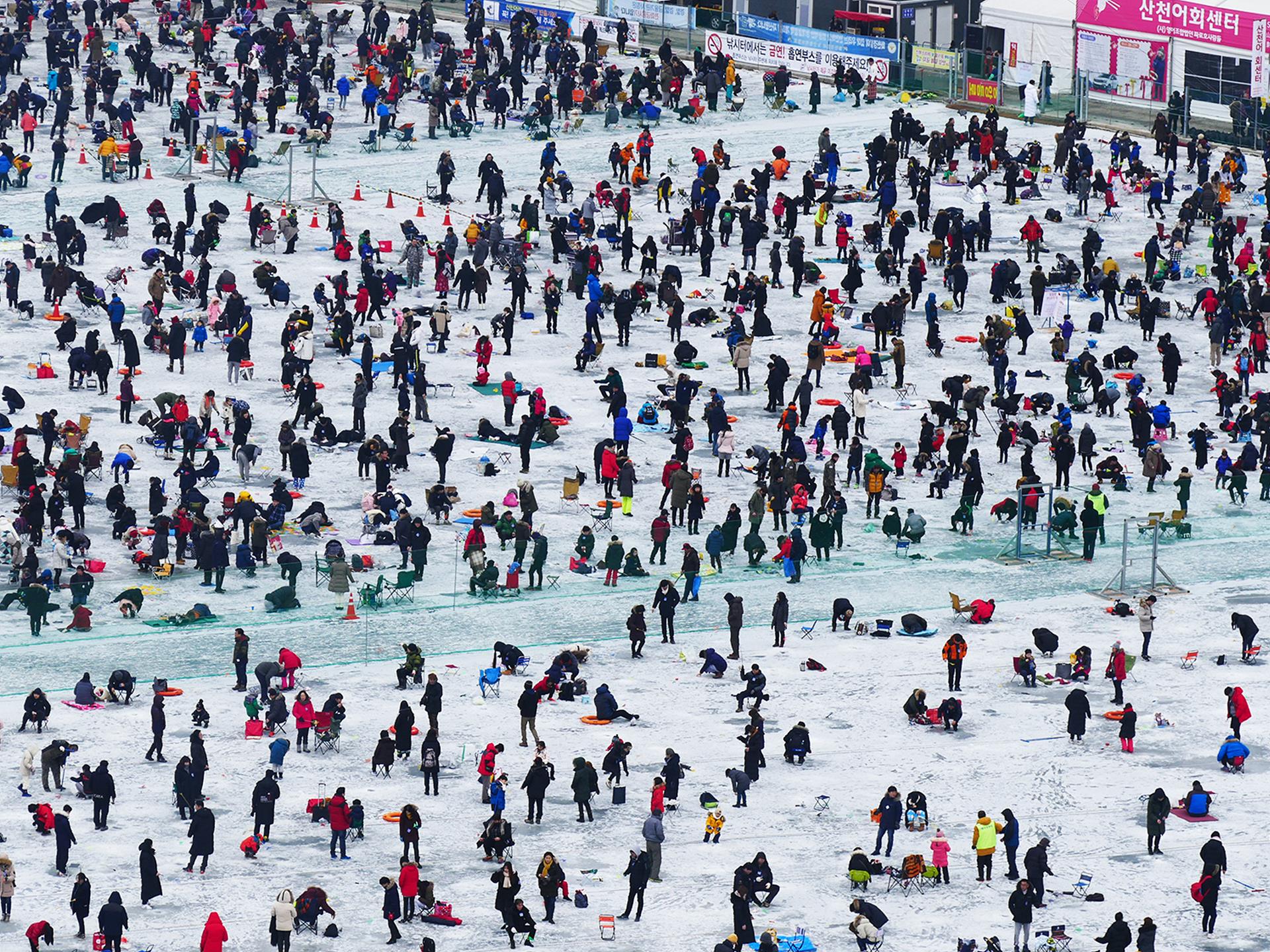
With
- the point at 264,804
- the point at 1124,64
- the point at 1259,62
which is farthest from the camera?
the point at 1124,64

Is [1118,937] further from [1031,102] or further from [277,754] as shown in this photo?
Result: [1031,102]

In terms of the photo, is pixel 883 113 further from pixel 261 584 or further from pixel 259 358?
pixel 261 584

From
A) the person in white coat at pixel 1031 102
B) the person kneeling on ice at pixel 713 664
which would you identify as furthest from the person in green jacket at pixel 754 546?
the person in white coat at pixel 1031 102

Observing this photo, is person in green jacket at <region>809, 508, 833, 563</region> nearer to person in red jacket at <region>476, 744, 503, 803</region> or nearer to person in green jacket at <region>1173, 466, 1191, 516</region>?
person in green jacket at <region>1173, 466, 1191, 516</region>

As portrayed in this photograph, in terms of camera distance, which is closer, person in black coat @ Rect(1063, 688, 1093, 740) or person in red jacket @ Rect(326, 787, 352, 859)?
person in red jacket @ Rect(326, 787, 352, 859)

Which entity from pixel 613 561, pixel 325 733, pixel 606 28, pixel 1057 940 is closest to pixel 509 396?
pixel 613 561

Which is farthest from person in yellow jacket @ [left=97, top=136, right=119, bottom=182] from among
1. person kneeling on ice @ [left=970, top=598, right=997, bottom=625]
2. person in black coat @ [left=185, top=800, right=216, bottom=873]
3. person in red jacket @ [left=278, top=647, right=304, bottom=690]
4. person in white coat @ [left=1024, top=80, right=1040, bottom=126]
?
person in black coat @ [left=185, top=800, right=216, bottom=873]

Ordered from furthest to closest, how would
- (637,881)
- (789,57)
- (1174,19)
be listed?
(789,57) < (1174,19) < (637,881)
